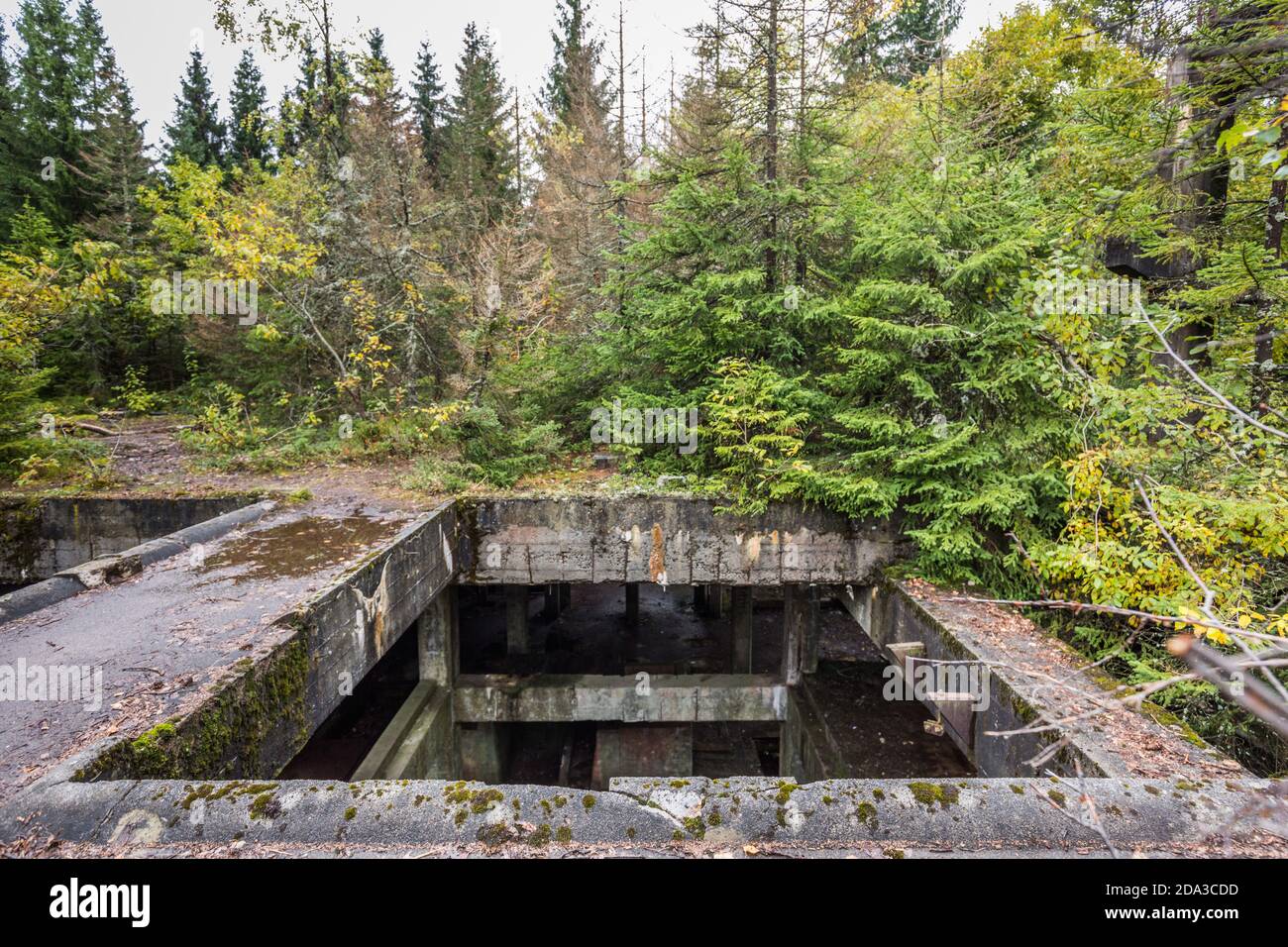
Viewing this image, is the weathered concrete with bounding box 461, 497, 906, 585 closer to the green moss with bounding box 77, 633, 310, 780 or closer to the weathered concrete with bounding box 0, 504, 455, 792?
the weathered concrete with bounding box 0, 504, 455, 792

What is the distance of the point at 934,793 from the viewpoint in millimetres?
3684

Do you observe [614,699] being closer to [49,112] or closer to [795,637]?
[795,637]

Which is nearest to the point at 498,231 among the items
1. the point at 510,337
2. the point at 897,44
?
the point at 510,337

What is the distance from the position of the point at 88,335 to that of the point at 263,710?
18310 millimetres

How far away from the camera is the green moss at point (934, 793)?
363cm

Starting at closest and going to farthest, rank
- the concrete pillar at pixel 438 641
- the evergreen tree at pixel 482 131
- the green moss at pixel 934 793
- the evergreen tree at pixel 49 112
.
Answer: the green moss at pixel 934 793
the concrete pillar at pixel 438 641
the evergreen tree at pixel 49 112
the evergreen tree at pixel 482 131

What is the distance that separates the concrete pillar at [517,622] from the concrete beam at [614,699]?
5.78 feet

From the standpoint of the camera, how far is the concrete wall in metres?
9.00

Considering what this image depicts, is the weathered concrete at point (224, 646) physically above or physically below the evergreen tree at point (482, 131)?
below

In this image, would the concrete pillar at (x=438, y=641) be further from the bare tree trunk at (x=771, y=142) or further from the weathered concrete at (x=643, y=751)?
the bare tree trunk at (x=771, y=142)

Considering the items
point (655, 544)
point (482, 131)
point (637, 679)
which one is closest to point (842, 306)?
point (655, 544)

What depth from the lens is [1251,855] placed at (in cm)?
329

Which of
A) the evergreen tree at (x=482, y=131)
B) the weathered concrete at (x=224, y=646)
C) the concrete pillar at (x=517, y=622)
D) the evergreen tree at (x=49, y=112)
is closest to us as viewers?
the weathered concrete at (x=224, y=646)

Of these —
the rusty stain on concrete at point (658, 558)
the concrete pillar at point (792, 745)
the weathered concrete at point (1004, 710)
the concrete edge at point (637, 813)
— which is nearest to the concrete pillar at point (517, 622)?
the rusty stain on concrete at point (658, 558)
